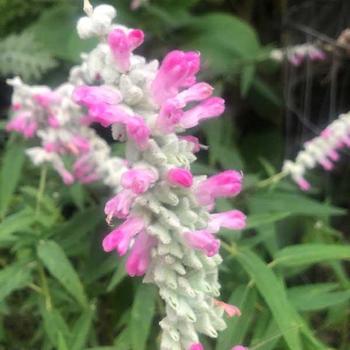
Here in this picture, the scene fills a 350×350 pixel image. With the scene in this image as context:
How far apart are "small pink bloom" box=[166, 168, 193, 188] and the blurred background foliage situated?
14.4 inches

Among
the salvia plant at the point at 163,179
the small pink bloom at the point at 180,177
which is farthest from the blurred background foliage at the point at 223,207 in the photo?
the small pink bloom at the point at 180,177

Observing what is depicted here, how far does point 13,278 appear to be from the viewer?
1.46m

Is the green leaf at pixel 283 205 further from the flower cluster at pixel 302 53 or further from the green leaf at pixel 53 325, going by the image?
the flower cluster at pixel 302 53

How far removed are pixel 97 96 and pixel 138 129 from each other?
0.06m

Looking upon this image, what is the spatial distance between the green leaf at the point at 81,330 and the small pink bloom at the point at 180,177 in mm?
Answer: 537

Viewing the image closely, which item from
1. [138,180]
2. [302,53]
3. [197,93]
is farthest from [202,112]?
[302,53]

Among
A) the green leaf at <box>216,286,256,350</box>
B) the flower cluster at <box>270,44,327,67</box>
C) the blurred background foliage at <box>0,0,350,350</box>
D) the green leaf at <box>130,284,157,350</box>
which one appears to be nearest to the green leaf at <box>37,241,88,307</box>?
the blurred background foliage at <box>0,0,350,350</box>

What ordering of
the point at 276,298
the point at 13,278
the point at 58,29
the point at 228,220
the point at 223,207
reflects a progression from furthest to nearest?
the point at 58,29 < the point at 223,207 < the point at 13,278 < the point at 276,298 < the point at 228,220

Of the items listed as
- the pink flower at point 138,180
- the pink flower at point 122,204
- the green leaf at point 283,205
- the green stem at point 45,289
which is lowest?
the green stem at point 45,289

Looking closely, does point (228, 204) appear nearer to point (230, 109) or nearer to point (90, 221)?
point (90, 221)

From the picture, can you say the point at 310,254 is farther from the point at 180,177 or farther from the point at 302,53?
the point at 302,53

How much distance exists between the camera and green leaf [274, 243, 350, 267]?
1.43 metres

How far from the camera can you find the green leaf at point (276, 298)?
1252 millimetres

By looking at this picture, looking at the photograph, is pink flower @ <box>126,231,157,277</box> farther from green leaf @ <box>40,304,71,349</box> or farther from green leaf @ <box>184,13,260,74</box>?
green leaf @ <box>184,13,260,74</box>
